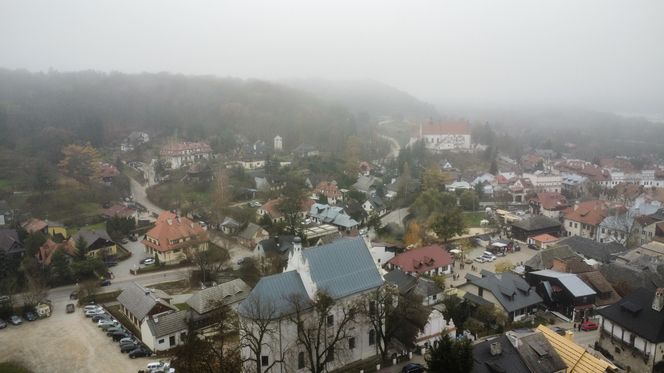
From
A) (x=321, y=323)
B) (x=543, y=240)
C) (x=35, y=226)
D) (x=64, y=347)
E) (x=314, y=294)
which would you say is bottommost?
(x=543, y=240)

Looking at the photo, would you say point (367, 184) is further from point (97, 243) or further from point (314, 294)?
point (314, 294)

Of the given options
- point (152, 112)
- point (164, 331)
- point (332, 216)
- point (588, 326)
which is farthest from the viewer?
point (152, 112)

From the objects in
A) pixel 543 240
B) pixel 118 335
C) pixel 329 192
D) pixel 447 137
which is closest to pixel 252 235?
pixel 329 192

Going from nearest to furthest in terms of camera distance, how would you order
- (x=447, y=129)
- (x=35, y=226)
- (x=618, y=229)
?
(x=35, y=226), (x=618, y=229), (x=447, y=129)

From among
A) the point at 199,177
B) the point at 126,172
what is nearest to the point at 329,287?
the point at 199,177

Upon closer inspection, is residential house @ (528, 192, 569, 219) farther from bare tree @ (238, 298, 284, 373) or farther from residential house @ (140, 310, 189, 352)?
residential house @ (140, 310, 189, 352)

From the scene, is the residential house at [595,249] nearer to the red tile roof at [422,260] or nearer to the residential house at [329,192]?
the red tile roof at [422,260]

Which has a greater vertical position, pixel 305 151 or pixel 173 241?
pixel 173 241
